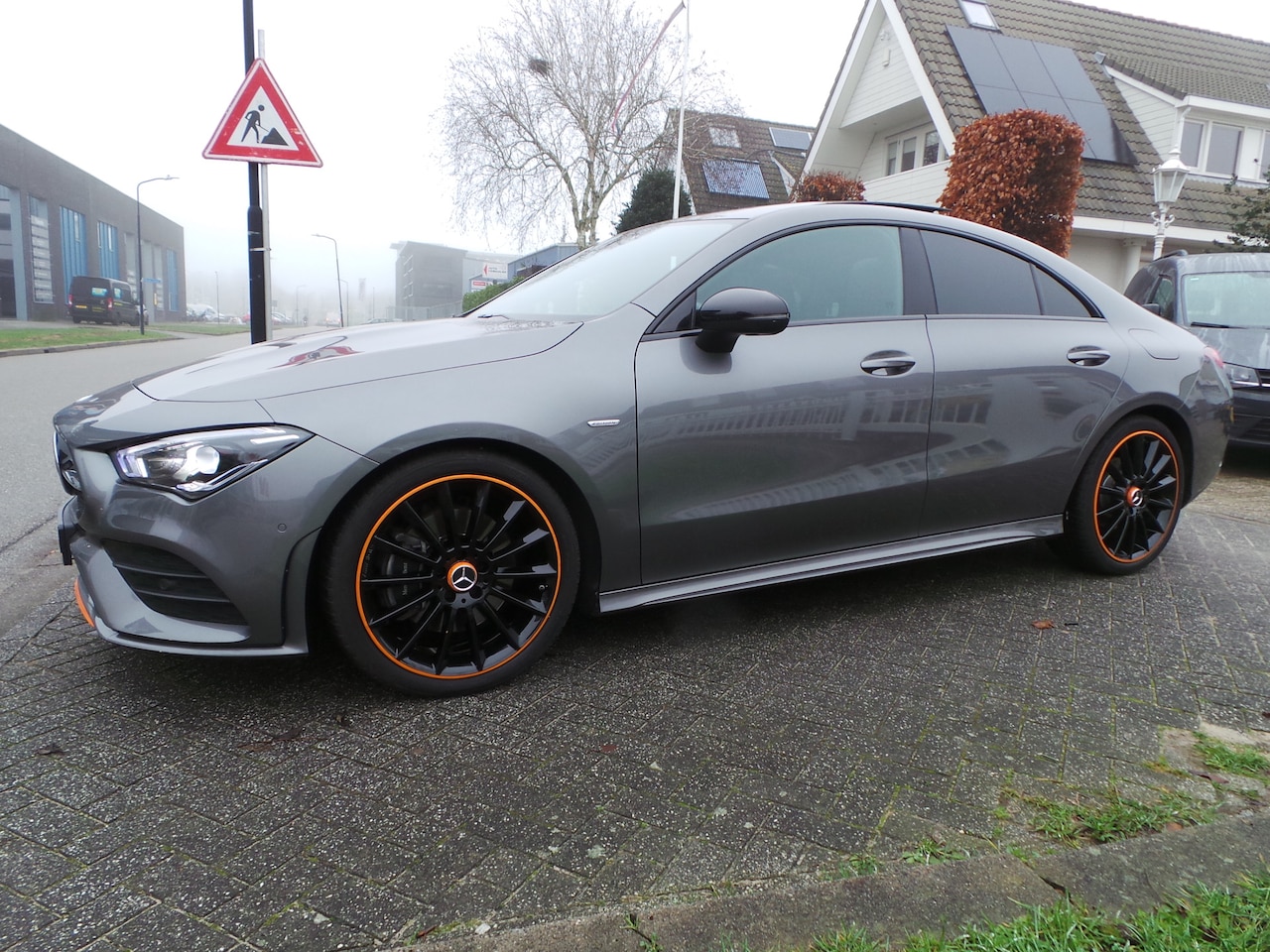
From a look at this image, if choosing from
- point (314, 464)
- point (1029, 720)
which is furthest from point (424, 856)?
point (1029, 720)

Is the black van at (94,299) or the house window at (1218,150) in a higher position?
the house window at (1218,150)

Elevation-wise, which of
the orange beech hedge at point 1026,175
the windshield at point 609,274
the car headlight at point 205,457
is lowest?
the car headlight at point 205,457

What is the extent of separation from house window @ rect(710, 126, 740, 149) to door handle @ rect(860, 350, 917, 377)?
2964 cm

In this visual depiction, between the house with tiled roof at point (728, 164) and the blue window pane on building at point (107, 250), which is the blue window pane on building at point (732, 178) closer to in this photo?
the house with tiled roof at point (728, 164)

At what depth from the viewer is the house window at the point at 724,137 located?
101 feet

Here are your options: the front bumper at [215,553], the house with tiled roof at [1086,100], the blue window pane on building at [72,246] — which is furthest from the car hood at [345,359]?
the blue window pane on building at [72,246]

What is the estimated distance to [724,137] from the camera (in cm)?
3111

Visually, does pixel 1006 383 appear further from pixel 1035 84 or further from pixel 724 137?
pixel 724 137

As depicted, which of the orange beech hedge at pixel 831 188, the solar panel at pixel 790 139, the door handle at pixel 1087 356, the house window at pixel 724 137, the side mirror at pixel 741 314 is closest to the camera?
the side mirror at pixel 741 314

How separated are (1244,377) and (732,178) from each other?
2488 cm

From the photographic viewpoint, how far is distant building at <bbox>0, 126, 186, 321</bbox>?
43.9 metres

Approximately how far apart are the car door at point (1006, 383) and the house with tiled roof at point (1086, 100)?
14.7m

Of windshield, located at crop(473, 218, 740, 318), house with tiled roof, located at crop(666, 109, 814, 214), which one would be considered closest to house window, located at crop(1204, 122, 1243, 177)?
house with tiled roof, located at crop(666, 109, 814, 214)

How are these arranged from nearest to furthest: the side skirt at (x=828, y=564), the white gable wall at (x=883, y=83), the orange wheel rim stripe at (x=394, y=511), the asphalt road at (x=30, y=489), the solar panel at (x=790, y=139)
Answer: the orange wheel rim stripe at (x=394, y=511) < the side skirt at (x=828, y=564) < the asphalt road at (x=30, y=489) < the white gable wall at (x=883, y=83) < the solar panel at (x=790, y=139)
